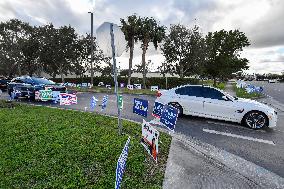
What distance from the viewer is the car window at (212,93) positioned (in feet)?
37.2

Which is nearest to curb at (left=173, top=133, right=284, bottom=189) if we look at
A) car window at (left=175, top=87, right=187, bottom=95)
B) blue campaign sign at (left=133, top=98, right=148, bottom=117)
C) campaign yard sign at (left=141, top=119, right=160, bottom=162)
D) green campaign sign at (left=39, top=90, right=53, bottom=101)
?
blue campaign sign at (left=133, top=98, right=148, bottom=117)

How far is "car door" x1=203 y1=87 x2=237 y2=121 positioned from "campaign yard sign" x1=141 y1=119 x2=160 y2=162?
5.45 m

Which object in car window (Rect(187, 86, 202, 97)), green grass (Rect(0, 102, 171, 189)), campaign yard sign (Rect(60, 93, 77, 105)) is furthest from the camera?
campaign yard sign (Rect(60, 93, 77, 105))

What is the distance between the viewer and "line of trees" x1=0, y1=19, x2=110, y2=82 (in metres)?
41.9

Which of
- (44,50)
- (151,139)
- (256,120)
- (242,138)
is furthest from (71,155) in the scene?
(44,50)

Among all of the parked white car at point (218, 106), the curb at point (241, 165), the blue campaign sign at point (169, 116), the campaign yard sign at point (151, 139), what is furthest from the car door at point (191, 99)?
the campaign yard sign at point (151, 139)

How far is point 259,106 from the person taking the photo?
10562mm

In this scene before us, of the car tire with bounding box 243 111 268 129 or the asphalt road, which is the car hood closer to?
the car tire with bounding box 243 111 268 129

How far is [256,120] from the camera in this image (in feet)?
34.4

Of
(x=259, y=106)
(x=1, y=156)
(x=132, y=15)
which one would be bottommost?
(x=1, y=156)

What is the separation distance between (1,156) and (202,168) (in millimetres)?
4834

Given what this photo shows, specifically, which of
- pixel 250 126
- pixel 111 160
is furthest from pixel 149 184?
pixel 250 126

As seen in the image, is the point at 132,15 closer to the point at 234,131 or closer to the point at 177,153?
the point at 234,131

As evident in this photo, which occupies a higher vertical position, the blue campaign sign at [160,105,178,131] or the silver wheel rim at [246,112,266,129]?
the blue campaign sign at [160,105,178,131]
